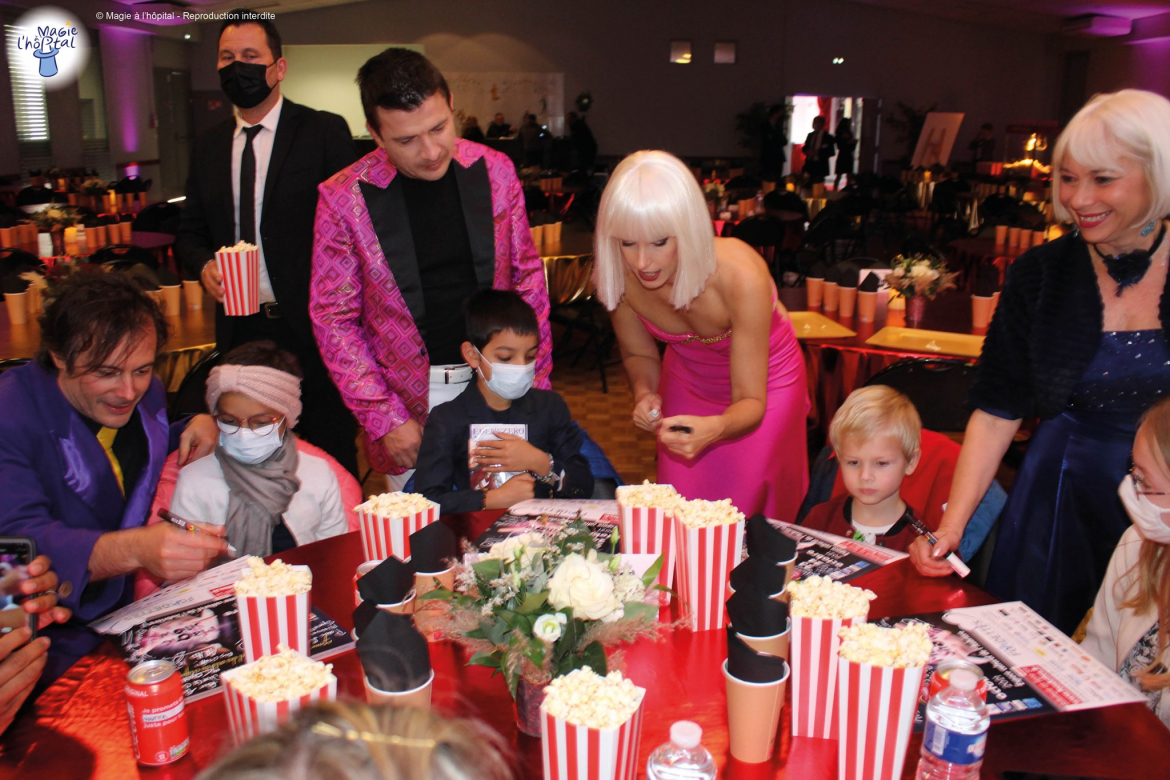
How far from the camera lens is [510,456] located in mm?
2445

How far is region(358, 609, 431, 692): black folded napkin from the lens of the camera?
3.84 feet

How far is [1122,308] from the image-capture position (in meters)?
2.06

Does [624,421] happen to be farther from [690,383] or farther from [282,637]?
[282,637]

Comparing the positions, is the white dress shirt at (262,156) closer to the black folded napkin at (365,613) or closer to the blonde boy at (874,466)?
the blonde boy at (874,466)

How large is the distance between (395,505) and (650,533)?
0.52 m

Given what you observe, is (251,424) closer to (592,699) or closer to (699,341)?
(699,341)

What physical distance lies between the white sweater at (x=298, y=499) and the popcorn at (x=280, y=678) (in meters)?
1.23

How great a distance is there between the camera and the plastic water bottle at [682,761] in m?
1.11

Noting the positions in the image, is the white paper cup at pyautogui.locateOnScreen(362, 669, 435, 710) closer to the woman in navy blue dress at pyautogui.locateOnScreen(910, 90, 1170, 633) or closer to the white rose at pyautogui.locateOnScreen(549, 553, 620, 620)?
the white rose at pyautogui.locateOnScreen(549, 553, 620, 620)

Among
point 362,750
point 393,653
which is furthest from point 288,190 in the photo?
point 362,750

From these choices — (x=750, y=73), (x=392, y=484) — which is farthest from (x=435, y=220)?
(x=750, y=73)

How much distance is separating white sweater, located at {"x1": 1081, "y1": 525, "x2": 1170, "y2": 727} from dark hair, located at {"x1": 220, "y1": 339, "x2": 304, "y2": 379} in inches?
80.1

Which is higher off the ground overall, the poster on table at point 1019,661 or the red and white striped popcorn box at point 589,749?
the red and white striped popcorn box at point 589,749

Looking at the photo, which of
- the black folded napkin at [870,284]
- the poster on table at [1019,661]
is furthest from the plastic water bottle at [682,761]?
the black folded napkin at [870,284]
